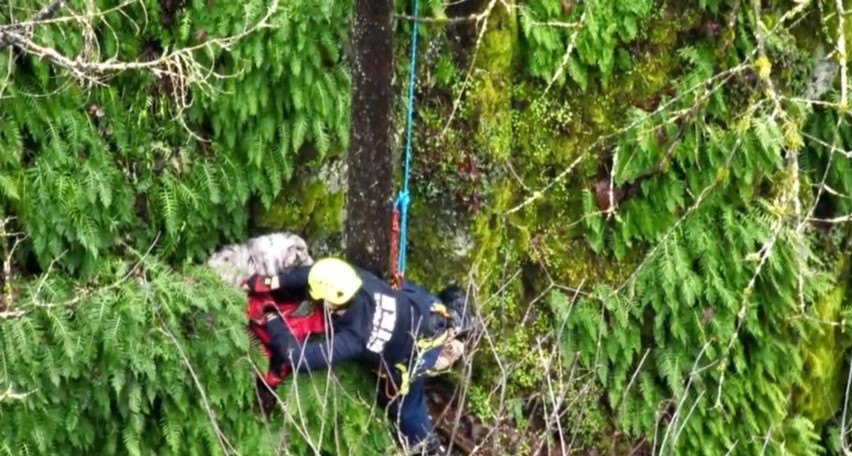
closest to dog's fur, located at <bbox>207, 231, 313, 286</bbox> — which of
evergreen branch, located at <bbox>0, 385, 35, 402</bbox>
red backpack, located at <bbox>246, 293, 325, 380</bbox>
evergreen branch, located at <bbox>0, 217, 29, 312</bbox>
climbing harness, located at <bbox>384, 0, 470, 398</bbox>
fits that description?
red backpack, located at <bbox>246, 293, 325, 380</bbox>

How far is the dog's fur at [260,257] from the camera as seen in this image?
7414 millimetres

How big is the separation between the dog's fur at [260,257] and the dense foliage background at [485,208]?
13 cm

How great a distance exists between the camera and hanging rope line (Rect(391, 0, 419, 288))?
308 inches

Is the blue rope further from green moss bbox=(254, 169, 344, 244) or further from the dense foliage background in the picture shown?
green moss bbox=(254, 169, 344, 244)

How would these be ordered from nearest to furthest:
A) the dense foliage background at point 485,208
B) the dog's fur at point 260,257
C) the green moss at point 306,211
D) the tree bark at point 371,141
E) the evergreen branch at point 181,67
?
the evergreen branch at point 181,67, the dense foliage background at point 485,208, the dog's fur at point 260,257, the tree bark at point 371,141, the green moss at point 306,211

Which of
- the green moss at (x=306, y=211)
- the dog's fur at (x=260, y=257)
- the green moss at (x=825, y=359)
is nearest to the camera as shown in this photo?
the dog's fur at (x=260, y=257)

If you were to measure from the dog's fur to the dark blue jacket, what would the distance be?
0.75ft

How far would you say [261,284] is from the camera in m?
7.28

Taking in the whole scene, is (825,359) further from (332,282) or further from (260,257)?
(260,257)

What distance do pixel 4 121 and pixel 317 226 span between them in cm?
199

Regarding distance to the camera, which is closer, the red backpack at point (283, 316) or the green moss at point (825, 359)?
the red backpack at point (283, 316)

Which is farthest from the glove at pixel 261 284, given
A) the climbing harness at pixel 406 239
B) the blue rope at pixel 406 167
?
the blue rope at pixel 406 167

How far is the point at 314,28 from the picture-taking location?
23.9 ft

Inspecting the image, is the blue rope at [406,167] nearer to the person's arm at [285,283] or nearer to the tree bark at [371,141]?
the tree bark at [371,141]
